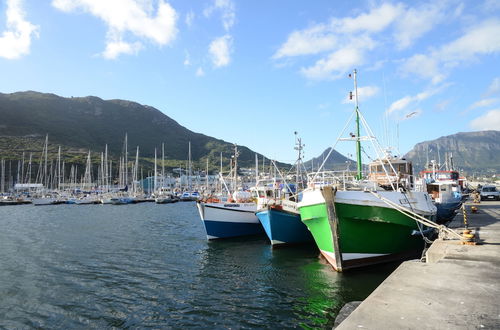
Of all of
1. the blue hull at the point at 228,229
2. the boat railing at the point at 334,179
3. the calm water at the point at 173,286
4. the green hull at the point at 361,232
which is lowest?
the calm water at the point at 173,286

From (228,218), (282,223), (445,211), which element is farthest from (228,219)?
(445,211)

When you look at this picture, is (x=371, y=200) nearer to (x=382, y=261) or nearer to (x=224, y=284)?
(x=382, y=261)

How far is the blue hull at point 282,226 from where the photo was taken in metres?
19.8

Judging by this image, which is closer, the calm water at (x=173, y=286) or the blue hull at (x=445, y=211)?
the calm water at (x=173, y=286)

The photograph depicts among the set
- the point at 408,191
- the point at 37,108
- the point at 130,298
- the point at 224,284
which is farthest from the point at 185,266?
the point at 37,108

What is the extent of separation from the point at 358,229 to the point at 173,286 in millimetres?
7810

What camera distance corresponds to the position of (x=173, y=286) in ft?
41.2

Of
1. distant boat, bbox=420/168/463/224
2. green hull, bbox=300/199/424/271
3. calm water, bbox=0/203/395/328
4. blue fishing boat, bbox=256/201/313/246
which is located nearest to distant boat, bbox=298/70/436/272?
green hull, bbox=300/199/424/271

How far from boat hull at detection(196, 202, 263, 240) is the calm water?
233 cm

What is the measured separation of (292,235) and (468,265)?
42.4 feet

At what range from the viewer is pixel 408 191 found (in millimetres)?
14781

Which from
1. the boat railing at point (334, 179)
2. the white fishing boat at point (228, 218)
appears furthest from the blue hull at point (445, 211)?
the white fishing boat at point (228, 218)

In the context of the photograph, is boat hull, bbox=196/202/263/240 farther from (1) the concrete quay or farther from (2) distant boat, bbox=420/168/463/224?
(1) the concrete quay

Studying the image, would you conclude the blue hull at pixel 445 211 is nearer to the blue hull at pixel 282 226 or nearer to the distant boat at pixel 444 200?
the distant boat at pixel 444 200
